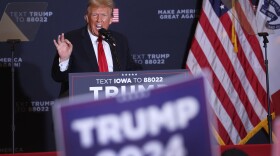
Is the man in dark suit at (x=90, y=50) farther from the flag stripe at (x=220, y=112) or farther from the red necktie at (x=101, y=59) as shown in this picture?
the flag stripe at (x=220, y=112)

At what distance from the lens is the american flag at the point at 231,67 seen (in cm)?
625

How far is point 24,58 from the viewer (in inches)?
246

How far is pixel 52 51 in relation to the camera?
20.6 ft

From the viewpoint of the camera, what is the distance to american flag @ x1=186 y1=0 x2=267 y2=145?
6246 millimetres

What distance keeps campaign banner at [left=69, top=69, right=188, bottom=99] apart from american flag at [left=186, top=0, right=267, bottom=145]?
2.82m

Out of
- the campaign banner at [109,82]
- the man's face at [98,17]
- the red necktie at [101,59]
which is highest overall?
the man's face at [98,17]

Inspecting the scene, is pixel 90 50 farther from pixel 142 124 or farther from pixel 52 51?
pixel 142 124

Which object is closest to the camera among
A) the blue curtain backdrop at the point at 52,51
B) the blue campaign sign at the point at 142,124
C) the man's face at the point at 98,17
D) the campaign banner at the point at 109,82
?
the blue campaign sign at the point at 142,124

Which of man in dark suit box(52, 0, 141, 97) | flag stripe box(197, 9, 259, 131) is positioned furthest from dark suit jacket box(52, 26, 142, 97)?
flag stripe box(197, 9, 259, 131)

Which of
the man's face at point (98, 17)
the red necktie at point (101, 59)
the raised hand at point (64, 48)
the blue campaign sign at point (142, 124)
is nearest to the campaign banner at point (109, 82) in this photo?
the raised hand at point (64, 48)

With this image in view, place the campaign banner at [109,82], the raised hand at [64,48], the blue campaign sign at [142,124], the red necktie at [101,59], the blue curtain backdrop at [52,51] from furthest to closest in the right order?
the blue curtain backdrop at [52,51]
the red necktie at [101,59]
the raised hand at [64,48]
the campaign banner at [109,82]
the blue campaign sign at [142,124]

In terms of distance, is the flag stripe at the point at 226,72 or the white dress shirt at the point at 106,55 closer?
the white dress shirt at the point at 106,55

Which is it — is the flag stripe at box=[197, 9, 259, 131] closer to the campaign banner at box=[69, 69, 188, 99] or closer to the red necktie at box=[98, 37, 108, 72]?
the red necktie at box=[98, 37, 108, 72]

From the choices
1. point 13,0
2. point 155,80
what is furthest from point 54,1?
point 155,80
